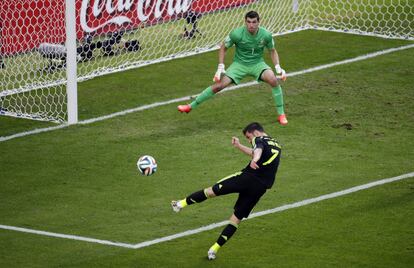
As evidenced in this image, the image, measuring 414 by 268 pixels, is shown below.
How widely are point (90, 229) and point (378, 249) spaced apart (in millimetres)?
4157

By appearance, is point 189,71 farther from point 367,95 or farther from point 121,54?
point 367,95

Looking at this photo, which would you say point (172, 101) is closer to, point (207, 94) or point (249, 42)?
point (207, 94)

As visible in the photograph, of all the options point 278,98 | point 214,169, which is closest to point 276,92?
point 278,98

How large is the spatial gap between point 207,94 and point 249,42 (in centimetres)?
128

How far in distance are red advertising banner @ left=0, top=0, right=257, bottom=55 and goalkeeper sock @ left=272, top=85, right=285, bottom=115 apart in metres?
5.12

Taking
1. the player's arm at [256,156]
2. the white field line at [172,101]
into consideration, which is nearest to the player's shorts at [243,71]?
the white field line at [172,101]

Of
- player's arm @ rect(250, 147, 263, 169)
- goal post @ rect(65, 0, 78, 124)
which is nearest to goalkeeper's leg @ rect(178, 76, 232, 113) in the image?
goal post @ rect(65, 0, 78, 124)

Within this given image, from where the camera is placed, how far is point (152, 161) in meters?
17.1

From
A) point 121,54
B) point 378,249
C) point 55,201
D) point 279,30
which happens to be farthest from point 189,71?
point 378,249

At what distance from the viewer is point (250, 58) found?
69.1 feet

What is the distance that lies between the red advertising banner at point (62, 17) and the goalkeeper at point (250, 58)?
423 centimetres

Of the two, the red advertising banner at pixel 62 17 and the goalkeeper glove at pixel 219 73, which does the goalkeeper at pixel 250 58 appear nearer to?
the goalkeeper glove at pixel 219 73

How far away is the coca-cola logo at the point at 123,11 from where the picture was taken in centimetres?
2473

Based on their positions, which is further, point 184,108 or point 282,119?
point 184,108
